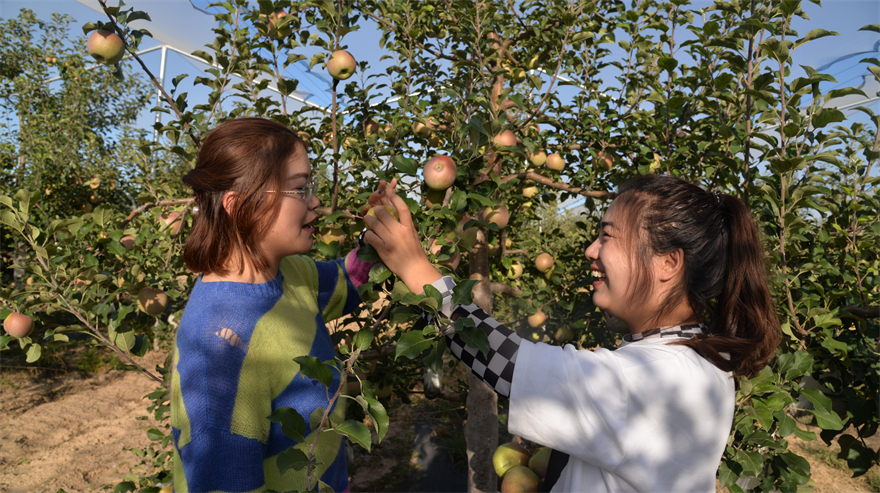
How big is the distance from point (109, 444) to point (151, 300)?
3.10 meters

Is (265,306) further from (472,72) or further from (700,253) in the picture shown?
(472,72)

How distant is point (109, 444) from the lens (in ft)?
13.2

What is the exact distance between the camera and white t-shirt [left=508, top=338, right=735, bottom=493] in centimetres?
88

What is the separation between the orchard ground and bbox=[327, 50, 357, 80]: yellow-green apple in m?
1.90

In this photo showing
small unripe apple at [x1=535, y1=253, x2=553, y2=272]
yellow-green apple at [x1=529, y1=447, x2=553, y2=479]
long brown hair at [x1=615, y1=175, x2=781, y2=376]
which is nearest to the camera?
long brown hair at [x1=615, y1=175, x2=781, y2=376]

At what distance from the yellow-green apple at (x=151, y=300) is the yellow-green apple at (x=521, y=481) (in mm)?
1420

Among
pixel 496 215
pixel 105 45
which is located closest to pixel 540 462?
pixel 496 215

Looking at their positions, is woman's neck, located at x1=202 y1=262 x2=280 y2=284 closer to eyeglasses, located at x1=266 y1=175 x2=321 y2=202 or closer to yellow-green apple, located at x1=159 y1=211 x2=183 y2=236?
eyeglasses, located at x1=266 y1=175 x2=321 y2=202

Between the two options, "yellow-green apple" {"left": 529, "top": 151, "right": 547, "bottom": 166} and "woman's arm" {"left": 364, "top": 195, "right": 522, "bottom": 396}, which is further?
"yellow-green apple" {"left": 529, "top": 151, "right": 547, "bottom": 166}

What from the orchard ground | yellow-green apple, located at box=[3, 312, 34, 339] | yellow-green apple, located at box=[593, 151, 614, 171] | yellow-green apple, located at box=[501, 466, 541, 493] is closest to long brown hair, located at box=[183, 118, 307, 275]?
yellow-green apple, located at box=[3, 312, 34, 339]

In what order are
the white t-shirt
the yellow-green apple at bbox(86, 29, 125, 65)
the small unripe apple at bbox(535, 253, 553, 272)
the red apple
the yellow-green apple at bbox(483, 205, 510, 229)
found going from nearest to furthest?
the white t-shirt < the red apple < the yellow-green apple at bbox(86, 29, 125, 65) < the yellow-green apple at bbox(483, 205, 510, 229) < the small unripe apple at bbox(535, 253, 553, 272)

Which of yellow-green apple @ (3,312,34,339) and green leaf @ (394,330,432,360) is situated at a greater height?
green leaf @ (394,330,432,360)

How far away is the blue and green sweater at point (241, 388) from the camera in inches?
36.6

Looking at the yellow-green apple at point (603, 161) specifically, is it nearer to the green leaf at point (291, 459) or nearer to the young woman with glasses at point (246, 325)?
the young woman with glasses at point (246, 325)
